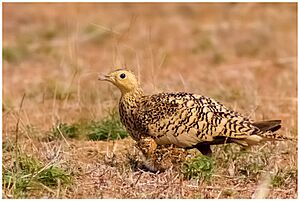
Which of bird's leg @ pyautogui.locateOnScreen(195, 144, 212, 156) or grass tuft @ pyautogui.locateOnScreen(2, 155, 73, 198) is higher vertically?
bird's leg @ pyautogui.locateOnScreen(195, 144, 212, 156)

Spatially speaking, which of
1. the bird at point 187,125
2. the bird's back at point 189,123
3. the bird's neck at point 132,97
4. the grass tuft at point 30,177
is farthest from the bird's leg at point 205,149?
the grass tuft at point 30,177

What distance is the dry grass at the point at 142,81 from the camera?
17.3ft

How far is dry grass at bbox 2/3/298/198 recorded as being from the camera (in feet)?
17.3

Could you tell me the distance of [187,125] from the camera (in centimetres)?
525

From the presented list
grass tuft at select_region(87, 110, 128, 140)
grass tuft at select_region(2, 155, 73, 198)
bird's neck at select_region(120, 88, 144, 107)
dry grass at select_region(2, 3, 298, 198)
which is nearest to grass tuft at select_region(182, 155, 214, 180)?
dry grass at select_region(2, 3, 298, 198)

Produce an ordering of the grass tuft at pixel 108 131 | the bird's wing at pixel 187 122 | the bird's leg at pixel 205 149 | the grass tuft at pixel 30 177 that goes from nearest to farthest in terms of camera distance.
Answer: the grass tuft at pixel 30 177 < the bird's wing at pixel 187 122 < the bird's leg at pixel 205 149 < the grass tuft at pixel 108 131

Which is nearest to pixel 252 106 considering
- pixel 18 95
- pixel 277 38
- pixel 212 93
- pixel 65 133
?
pixel 212 93

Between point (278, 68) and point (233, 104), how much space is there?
8.74ft

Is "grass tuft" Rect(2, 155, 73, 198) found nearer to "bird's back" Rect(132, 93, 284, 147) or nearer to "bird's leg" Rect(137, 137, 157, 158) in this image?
"bird's leg" Rect(137, 137, 157, 158)

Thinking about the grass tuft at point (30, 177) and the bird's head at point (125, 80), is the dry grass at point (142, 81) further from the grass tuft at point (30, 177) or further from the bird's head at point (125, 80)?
the bird's head at point (125, 80)

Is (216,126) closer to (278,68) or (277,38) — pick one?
(278,68)

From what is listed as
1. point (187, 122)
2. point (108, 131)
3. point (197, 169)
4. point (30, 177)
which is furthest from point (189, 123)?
point (108, 131)

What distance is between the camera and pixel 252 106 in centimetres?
741

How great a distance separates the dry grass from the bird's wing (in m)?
0.25
